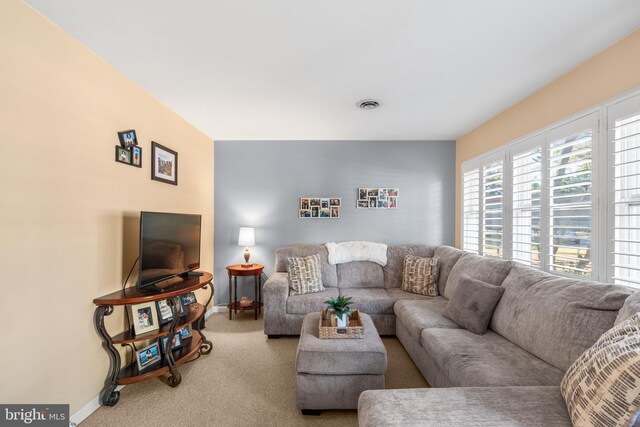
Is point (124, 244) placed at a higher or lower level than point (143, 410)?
higher

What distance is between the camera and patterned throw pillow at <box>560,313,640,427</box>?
2.77ft

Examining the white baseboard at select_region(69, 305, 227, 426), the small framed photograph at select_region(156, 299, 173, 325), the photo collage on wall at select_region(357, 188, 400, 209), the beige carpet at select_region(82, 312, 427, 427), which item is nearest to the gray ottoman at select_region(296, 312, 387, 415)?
the beige carpet at select_region(82, 312, 427, 427)

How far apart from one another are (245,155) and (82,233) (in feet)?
7.76

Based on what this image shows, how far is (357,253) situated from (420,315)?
1295 millimetres

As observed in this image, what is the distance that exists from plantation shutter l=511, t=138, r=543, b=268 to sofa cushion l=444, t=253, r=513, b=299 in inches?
13.8

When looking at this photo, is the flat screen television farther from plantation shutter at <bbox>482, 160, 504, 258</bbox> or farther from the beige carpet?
plantation shutter at <bbox>482, 160, 504, 258</bbox>

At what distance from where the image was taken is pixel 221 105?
264 centimetres

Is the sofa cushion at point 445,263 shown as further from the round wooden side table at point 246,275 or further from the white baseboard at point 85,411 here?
the white baseboard at point 85,411

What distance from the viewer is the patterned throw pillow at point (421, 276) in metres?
3.10

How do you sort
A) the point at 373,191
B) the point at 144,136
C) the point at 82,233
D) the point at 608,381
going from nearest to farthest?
the point at 608,381, the point at 82,233, the point at 144,136, the point at 373,191

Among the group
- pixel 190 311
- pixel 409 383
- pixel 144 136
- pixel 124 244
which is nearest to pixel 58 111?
pixel 144 136

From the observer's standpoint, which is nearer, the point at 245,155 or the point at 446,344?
the point at 446,344

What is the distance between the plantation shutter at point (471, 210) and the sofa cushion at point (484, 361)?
1.69m

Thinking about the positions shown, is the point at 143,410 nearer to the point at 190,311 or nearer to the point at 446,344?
the point at 190,311
